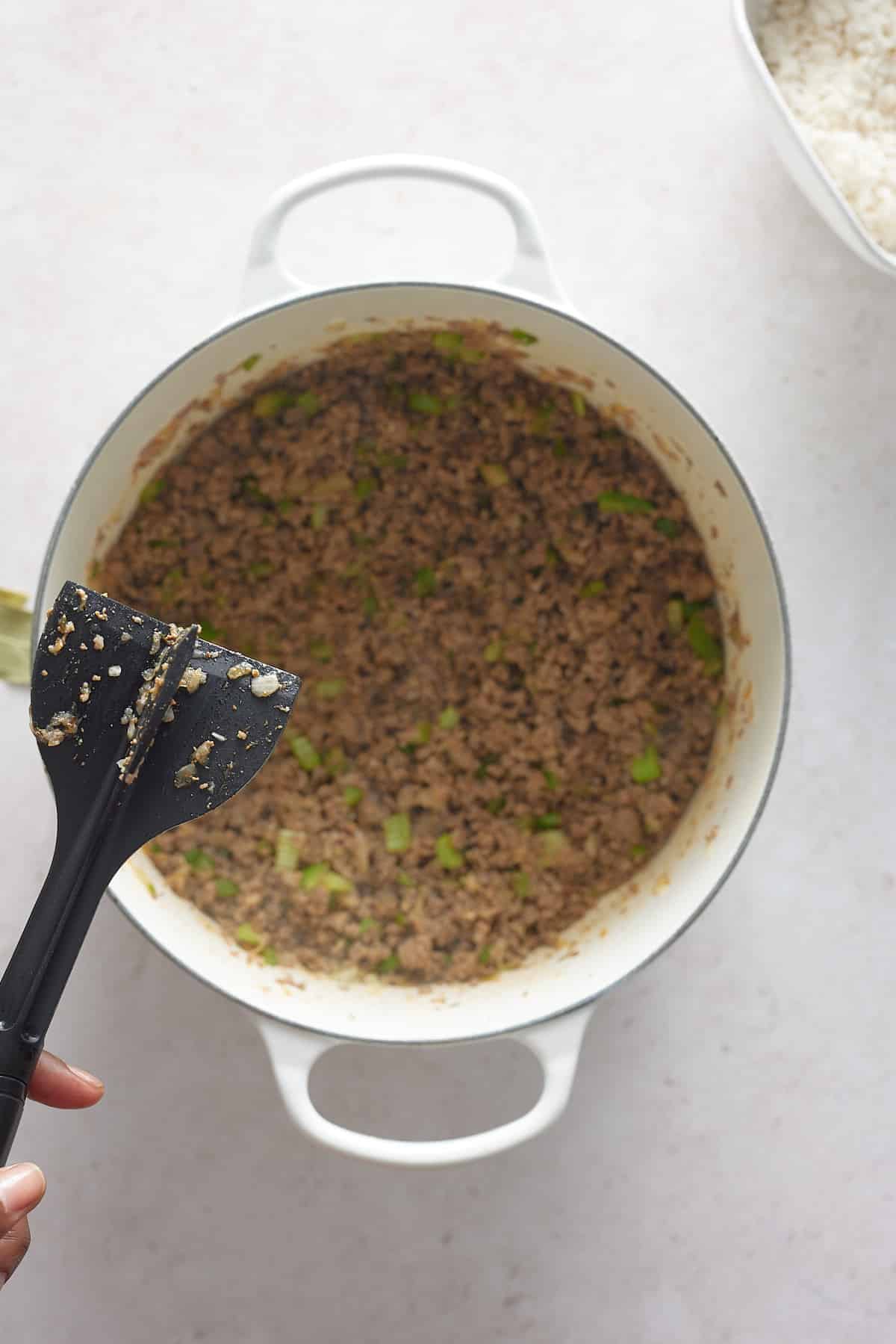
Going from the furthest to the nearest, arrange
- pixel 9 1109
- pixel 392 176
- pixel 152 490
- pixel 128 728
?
pixel 152 490, pixel 392 176, pixel 128 728, pixel 9 1109

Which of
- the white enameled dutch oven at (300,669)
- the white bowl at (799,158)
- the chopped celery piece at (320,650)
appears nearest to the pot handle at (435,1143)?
the white enameled dutch oven at (300,669)

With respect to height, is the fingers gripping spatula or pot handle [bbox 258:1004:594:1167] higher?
the fingers gripping spatula

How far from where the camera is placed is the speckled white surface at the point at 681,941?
1.50 metres

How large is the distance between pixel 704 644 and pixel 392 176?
68 centimetres

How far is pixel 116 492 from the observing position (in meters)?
1.39

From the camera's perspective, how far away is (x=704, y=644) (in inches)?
59.0

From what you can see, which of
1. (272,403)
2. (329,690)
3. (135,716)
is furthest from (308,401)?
(135,716)

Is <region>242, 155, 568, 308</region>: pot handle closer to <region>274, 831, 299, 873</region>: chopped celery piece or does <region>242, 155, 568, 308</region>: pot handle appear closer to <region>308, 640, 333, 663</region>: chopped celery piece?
<region>308, 640, 333, 663</region>: chopped celery piece

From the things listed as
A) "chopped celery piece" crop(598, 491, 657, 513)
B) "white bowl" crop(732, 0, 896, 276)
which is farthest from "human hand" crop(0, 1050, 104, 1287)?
"white bowl" crop(732, 0, 896, 276)

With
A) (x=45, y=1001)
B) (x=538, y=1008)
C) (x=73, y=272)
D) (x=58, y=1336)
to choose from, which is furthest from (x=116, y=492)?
(x=58, y=1336)

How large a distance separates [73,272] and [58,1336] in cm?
139

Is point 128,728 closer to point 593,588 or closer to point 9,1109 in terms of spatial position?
point 9,1109

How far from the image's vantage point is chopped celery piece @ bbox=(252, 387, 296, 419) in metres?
1.48

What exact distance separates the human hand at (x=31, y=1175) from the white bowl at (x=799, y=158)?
1291mm
